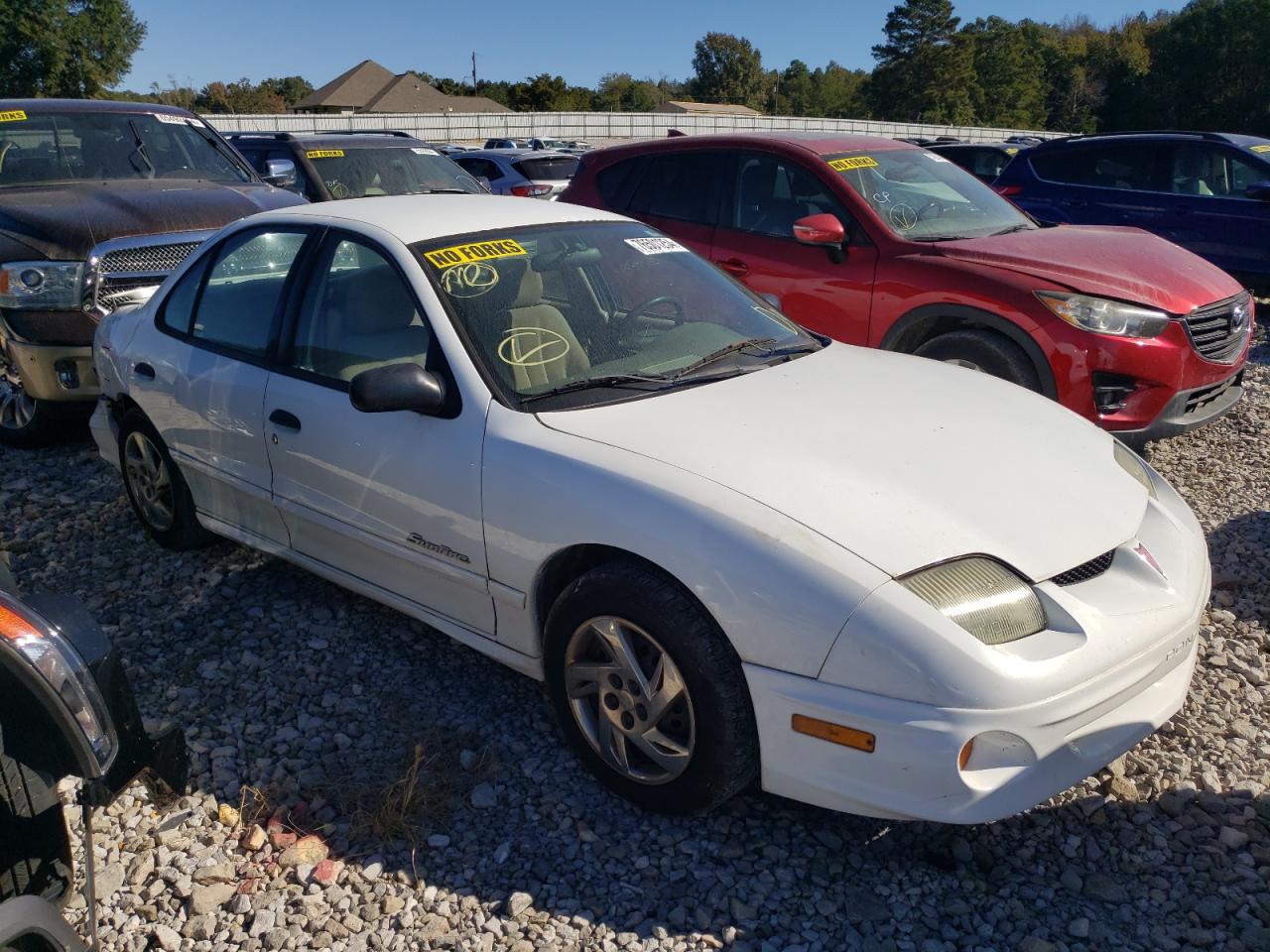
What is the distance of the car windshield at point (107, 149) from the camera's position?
6328mm

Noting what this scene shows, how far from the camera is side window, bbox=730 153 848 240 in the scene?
5871mm

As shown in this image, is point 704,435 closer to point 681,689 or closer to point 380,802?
point 681,689

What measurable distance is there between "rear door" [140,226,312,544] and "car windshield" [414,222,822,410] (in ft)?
2.75

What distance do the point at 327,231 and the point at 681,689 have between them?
7.13 feet

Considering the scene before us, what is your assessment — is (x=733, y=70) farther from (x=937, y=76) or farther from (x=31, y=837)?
(x=31, y=837)

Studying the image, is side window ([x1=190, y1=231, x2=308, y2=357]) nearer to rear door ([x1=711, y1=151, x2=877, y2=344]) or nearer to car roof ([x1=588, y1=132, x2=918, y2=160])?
rear door ([x1=711, y1=151, x2=877, y2=344])

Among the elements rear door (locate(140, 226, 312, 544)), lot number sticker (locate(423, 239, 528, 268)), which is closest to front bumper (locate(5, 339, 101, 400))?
rear door (locate(140, 226, 312, 544))

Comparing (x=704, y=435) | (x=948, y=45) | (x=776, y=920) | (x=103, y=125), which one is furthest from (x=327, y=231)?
(x=948, y=45)

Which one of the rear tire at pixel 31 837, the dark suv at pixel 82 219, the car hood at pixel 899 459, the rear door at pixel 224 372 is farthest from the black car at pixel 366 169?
the rear tire at pixel 31 837

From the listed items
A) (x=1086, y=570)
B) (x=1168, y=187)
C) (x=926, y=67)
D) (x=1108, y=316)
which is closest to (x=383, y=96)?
(x=926, y=67)

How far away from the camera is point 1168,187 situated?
9.88 m

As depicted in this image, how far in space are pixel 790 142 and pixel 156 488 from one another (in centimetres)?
405

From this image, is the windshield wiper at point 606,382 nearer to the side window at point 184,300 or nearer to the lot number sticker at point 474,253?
the lot number sticker at point 474,253

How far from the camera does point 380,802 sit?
2926mm
